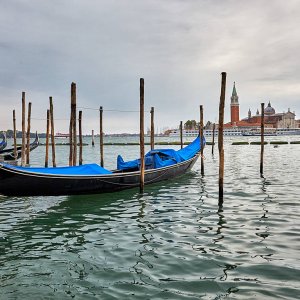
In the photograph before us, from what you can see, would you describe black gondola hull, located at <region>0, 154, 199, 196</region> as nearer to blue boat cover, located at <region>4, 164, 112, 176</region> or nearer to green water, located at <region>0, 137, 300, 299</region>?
blue boat cover, located at <region>4, 164, 112, 176</region>

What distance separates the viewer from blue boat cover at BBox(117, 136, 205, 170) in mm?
14414

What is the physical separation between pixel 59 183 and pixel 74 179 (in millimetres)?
526

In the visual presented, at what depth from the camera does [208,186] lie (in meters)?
14.3

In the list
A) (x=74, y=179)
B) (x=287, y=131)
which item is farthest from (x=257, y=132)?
(x=74, y=179)

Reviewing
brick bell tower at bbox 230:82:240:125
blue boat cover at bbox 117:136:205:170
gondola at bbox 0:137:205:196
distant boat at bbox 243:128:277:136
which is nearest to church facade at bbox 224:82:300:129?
brick bell tower at bbox 230:82:240:125

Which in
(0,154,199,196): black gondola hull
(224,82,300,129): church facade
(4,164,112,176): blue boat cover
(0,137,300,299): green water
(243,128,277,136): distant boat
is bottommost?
(0,137,300,299): green water

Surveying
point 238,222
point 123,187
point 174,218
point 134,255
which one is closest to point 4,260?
point 134,255

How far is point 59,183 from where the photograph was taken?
9969 millimetres

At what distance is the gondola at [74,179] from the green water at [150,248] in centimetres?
48

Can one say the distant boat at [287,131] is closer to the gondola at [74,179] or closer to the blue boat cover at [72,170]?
the gondola at [74,179]

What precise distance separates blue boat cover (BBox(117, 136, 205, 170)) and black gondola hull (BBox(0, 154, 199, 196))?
103cm

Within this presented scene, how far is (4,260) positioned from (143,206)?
488 cm

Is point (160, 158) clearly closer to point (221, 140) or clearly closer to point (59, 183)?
point (221, 140)

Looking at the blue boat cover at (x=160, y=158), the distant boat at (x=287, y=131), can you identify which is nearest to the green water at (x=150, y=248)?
the blue boat cover at (x=160, y=158)
